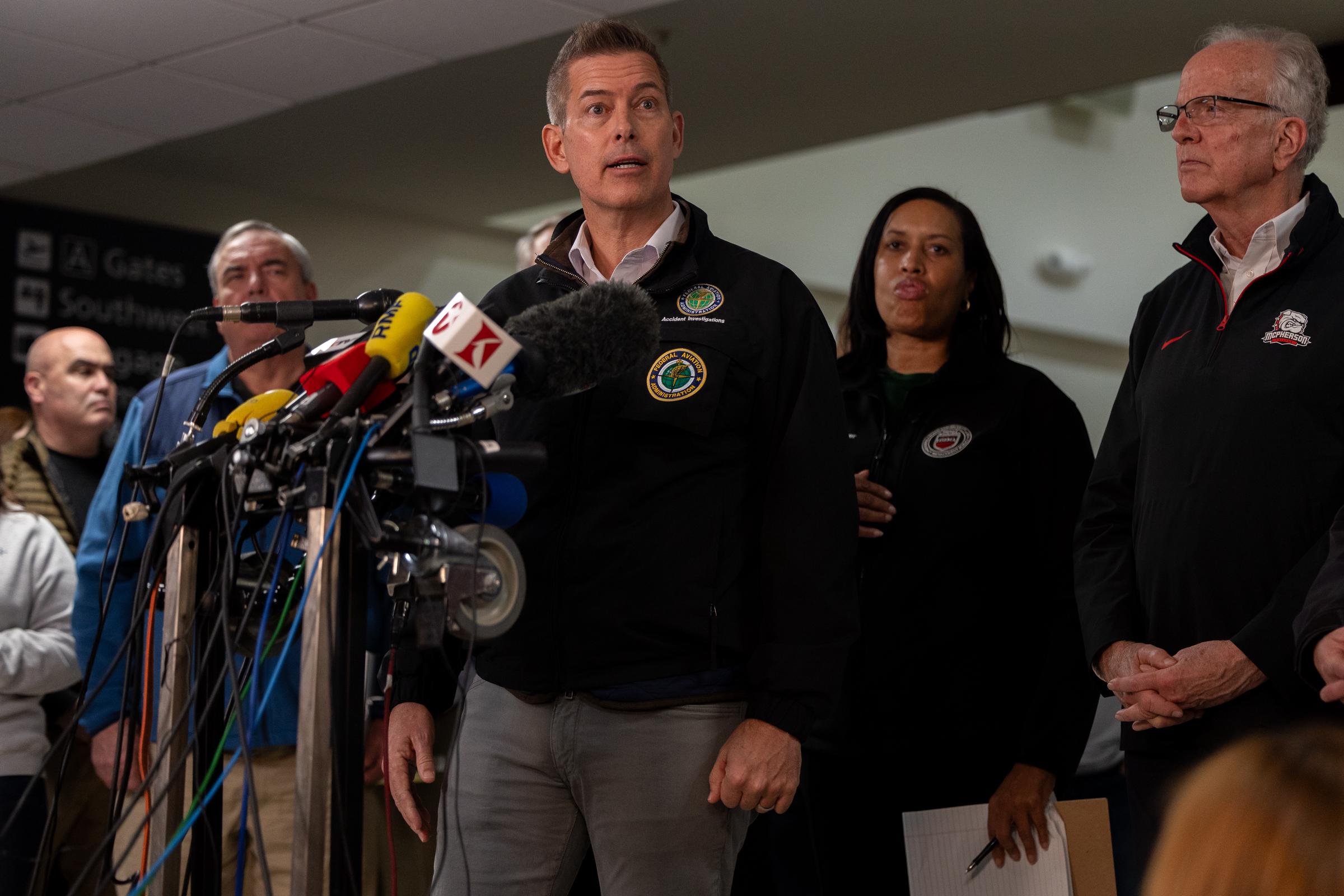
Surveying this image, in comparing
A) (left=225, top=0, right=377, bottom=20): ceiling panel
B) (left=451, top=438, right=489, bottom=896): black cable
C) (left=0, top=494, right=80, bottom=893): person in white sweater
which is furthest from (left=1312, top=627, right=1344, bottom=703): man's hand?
(left=225, top=0, right=377, bottom=20): ceiling panel

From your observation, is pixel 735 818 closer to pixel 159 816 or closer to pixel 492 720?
pixel 492 720

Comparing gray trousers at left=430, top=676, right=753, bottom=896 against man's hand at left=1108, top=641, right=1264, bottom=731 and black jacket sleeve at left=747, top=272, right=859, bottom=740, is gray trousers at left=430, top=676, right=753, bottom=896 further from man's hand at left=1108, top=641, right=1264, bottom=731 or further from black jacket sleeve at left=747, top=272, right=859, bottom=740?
man's hand at left=1108, top=641, right=1264, bottom=731

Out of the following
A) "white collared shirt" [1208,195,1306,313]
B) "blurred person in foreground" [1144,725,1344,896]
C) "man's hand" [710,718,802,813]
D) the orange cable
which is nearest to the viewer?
"blurred person in foreground" [1144,725,1344,896]

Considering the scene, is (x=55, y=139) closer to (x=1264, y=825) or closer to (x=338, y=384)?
(x=338, y=384)

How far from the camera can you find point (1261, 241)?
2.24m

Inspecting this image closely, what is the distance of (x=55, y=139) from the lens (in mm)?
5773

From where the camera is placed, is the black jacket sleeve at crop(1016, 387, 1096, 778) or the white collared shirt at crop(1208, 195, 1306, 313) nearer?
the white collared shirt at crop(1208, 195, 1306, 313)

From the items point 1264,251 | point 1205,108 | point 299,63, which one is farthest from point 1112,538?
point 299,63

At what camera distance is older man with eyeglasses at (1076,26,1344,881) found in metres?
2.08

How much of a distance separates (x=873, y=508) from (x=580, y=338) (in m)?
A: 1.08

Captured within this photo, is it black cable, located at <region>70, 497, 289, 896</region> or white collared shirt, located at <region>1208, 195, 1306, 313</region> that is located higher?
white collared shirt, located at <region>1208, 195, 1306, 313</region>

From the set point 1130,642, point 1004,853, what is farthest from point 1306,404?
point 1004,853

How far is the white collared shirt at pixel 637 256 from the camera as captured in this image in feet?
6.89

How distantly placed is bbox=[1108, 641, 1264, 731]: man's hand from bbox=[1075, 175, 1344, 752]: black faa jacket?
0.03 meters
